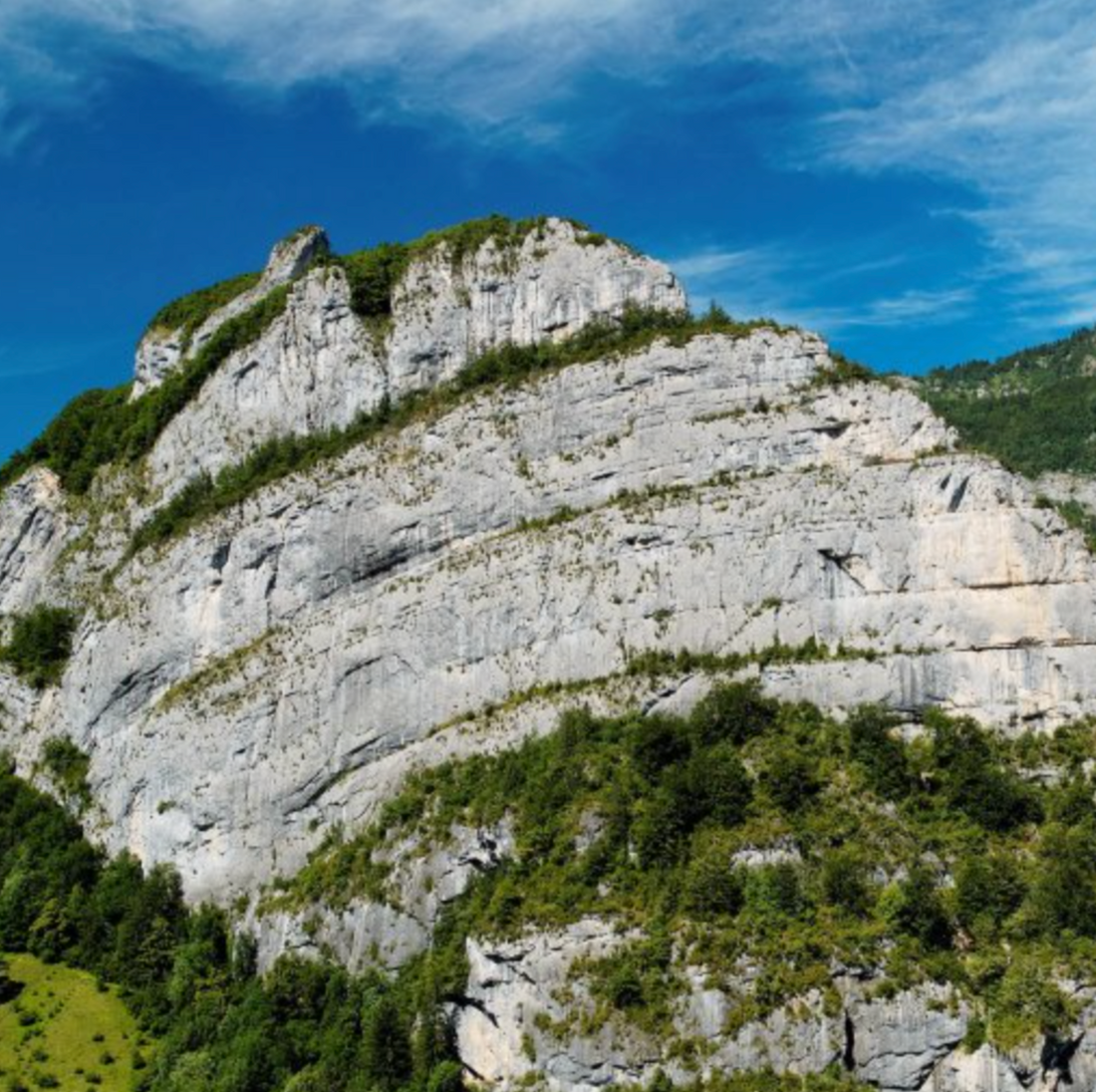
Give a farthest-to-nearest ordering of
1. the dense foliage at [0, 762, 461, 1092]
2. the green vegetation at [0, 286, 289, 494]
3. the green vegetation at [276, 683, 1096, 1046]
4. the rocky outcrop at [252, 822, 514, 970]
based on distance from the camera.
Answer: the green vegetation at [0, 286, 289, 494] < the rocky outcrop at [252, 822, 514, 970] < the dense foliage at [0, 762, 461, 1092] < the green vegetation at [276, 683, 1096, 1046]

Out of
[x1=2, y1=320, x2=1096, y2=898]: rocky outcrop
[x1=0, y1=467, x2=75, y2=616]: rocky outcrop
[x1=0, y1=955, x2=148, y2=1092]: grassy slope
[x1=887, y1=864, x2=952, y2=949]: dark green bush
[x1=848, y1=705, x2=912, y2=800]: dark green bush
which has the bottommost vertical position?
[x1=0, y1=955, x2=148, y2=1092]: grassy slope

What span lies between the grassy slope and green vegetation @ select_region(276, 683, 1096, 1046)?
37.6 ft

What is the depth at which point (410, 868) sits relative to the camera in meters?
71.4

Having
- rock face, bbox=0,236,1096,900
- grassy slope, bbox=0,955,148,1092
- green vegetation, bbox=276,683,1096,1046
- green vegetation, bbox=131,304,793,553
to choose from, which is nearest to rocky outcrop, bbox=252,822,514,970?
green vegetation, bbox=276,683,1096,1046

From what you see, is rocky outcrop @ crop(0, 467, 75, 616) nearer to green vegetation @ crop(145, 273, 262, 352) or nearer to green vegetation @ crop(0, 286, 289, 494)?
green vegetation @ crop(0, 286, 289, 494)

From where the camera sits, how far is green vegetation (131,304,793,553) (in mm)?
87750

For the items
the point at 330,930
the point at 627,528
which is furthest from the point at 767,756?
the point at 330,930

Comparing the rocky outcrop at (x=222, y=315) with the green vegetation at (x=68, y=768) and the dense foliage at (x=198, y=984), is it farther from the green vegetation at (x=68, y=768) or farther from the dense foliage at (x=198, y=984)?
the dense foliage at (x=198, y=984)

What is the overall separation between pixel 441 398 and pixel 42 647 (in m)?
35.7

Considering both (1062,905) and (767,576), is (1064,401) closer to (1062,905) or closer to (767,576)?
(767,576)

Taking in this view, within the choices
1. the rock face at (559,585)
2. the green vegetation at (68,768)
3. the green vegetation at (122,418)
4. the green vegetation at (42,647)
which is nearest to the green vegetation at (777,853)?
the rock face at (559,585)

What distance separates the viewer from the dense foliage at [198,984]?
64.3 m

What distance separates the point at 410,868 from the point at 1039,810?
3038 cm

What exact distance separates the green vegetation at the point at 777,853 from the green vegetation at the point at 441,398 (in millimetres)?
24925
